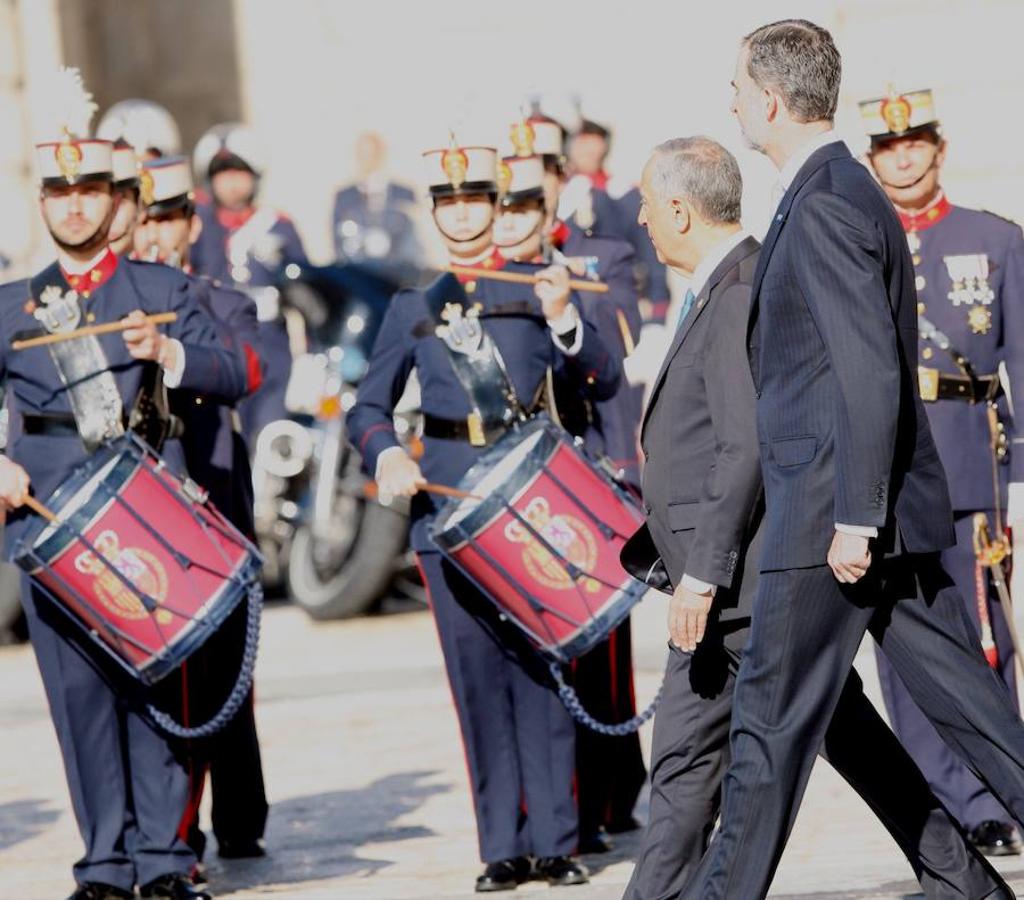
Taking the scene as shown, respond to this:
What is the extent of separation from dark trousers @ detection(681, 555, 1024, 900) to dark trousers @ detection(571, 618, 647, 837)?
74.5 inches

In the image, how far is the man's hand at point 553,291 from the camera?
668cm

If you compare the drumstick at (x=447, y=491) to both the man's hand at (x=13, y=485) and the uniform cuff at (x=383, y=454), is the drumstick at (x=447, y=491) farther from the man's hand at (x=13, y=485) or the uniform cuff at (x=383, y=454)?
the man's hand at (x=13, y=485)

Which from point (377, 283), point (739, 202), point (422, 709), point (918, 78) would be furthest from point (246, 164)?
point (739, 202)

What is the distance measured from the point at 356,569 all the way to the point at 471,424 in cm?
492

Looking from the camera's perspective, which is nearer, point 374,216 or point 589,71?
point 374,216

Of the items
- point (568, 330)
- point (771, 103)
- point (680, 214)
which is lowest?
point (568, 330)

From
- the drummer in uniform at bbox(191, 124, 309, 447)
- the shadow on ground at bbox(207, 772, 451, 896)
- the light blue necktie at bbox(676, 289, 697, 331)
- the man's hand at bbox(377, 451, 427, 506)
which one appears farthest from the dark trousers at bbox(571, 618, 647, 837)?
the drummer in uniform at bbox(191, 124, 309, 447)

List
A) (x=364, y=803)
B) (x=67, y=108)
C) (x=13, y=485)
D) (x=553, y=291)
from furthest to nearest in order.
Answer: (x=364, y=803) → (x=67, y=108) → (x=553, y=291) → (x=13, y=485)

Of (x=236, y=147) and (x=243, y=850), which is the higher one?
(x=236, y=147)

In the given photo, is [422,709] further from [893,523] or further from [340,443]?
[893,523]

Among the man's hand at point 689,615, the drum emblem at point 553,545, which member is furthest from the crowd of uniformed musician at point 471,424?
the man's hand at point 689,615

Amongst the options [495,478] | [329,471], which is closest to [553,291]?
[495,478]

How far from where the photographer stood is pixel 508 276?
22.1 feet

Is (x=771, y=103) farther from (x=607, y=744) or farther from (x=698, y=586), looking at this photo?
(x=607, y=744)
